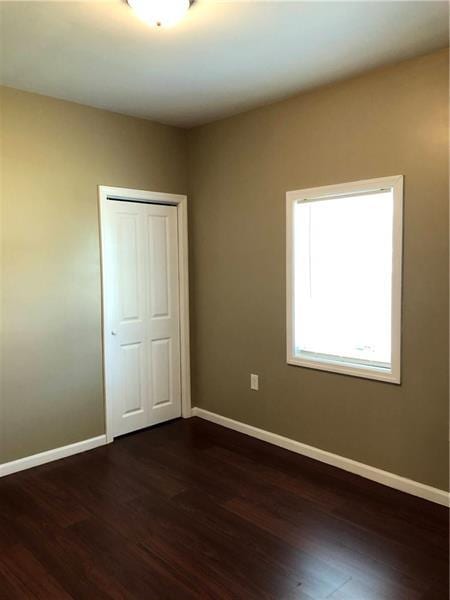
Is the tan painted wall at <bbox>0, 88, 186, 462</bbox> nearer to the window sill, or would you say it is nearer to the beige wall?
the beige wall

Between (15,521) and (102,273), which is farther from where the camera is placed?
(102,273)

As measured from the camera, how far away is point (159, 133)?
3922mm

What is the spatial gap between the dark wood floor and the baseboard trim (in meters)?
0.07

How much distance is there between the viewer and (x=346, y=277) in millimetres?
3178

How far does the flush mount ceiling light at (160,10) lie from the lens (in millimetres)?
2029

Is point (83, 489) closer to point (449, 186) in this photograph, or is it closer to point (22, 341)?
point (22, 341)

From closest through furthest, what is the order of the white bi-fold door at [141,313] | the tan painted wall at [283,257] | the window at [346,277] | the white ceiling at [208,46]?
1. the white ceiling at [208,46]
2. the tan painted wall at [283,257]
3. the window at [346,277]
4. the white bi-fold door at [141,313]

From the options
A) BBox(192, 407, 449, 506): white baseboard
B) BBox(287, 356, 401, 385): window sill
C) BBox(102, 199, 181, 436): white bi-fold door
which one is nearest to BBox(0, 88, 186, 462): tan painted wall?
BBox(102, 199, 181, 436): white bi-fold door

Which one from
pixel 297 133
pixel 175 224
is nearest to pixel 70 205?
pixel 175 224

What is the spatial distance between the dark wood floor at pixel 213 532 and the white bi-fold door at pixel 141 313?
58 cm

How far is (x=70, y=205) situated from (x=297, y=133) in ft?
5.68

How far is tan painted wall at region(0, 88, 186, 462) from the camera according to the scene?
10.2ft

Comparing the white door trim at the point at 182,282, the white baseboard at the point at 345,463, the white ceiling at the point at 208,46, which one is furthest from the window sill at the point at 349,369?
the white ceiling at the point at 208,46

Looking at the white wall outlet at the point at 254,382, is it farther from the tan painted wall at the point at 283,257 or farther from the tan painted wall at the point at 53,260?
the tan painted wall at the point at 53,260
